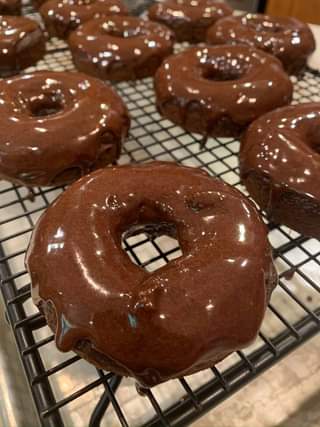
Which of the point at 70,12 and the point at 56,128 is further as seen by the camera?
the point at 70,12

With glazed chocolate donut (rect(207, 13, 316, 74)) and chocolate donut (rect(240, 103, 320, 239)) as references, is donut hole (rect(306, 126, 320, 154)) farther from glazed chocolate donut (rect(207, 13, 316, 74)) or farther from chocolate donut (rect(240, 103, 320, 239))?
glazed chocolate donut (rect(207, 13, 316, 74))

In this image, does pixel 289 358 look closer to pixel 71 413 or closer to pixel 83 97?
pixel 71 413

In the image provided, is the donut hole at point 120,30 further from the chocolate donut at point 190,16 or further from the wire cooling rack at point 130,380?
the wire cooling rack at point 130,380

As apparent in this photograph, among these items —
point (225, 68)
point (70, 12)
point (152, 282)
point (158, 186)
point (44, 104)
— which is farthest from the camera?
point (70, 12)

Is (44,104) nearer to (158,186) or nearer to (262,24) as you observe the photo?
(158,186)

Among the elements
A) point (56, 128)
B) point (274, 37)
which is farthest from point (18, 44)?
point (274, 37)

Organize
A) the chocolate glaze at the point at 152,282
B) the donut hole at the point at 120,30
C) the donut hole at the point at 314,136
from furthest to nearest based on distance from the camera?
the donut hole at the point at 120,30, the donut hole at the point at 314,136, the chocolate glaze at the point at 152,282

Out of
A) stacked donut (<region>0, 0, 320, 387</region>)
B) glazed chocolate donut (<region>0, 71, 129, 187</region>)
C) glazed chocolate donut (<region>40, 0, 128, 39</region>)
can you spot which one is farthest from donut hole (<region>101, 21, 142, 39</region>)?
glazed chocolate donut (<region>0, 71, 129, 187</region>)

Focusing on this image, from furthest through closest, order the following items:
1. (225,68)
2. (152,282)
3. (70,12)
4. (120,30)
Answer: (70,12) → (120,30) → (225,68) → (152,282)

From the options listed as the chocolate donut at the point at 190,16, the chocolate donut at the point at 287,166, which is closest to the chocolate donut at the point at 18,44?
the chocolate donut at the point at 190,16
